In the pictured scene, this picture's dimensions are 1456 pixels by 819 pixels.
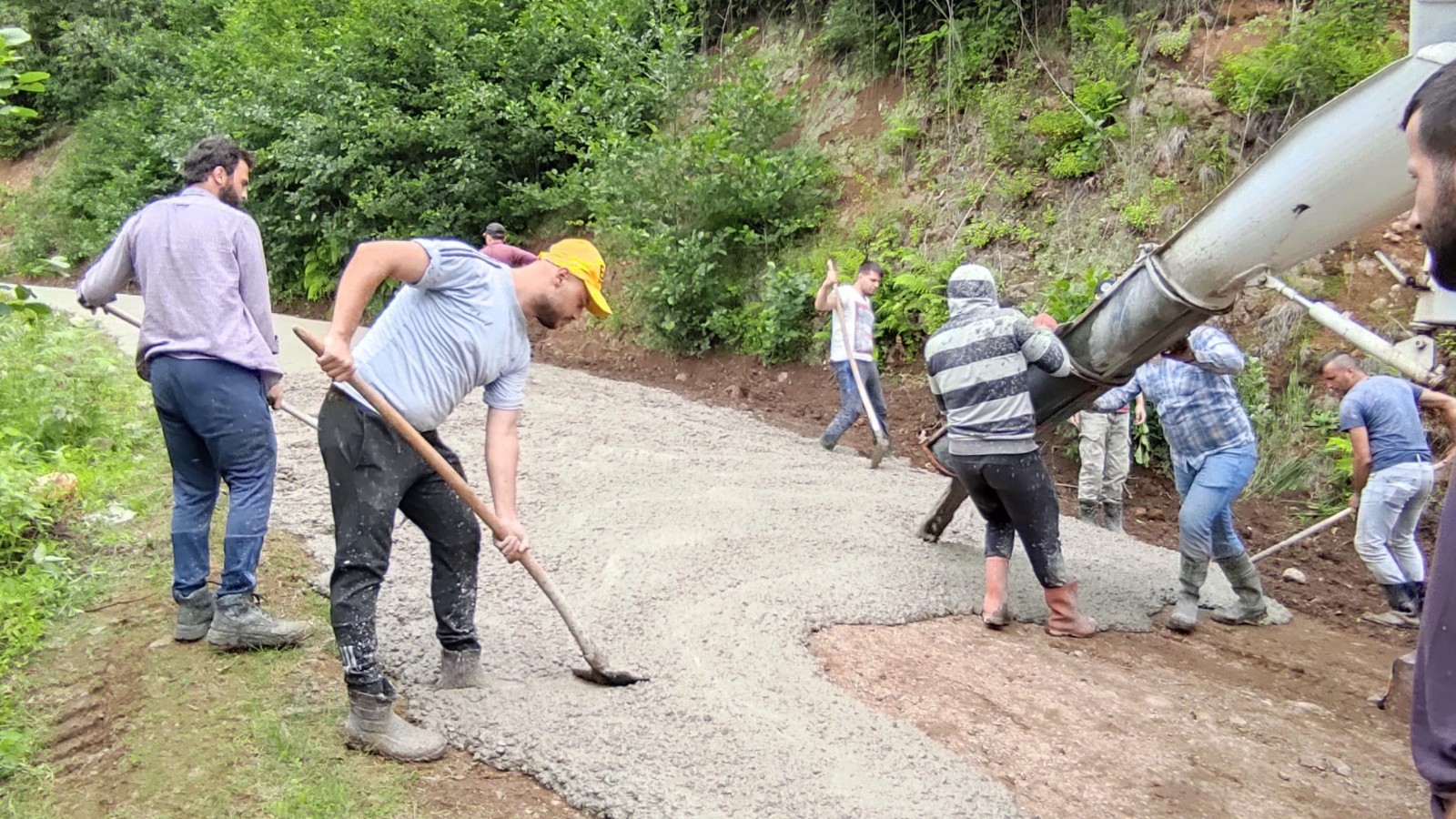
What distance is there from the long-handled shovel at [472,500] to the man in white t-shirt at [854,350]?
16.3 feet

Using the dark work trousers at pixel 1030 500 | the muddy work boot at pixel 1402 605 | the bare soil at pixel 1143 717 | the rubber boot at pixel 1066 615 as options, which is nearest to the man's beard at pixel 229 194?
the bare soil at pixel 1143 717

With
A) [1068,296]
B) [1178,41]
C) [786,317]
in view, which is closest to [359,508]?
[1068,296]

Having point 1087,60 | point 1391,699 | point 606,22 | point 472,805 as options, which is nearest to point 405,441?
point 472,805

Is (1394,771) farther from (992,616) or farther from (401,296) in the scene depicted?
(401,296)

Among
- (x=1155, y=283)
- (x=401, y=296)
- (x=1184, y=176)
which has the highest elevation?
(x=1184, y=176)

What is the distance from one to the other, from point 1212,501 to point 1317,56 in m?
5.15

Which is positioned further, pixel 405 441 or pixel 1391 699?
pixel 1391 699

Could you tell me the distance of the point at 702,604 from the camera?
15.3 ft

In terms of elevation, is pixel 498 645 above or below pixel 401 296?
below

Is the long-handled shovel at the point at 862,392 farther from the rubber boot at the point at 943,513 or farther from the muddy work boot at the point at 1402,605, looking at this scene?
the muddy work boot at the point at 1402,605

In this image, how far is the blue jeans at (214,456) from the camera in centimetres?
392

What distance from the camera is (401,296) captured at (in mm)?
3445

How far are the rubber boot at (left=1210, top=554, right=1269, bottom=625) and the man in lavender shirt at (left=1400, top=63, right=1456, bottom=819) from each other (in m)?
4.42

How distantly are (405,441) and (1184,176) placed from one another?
8.02 meters
